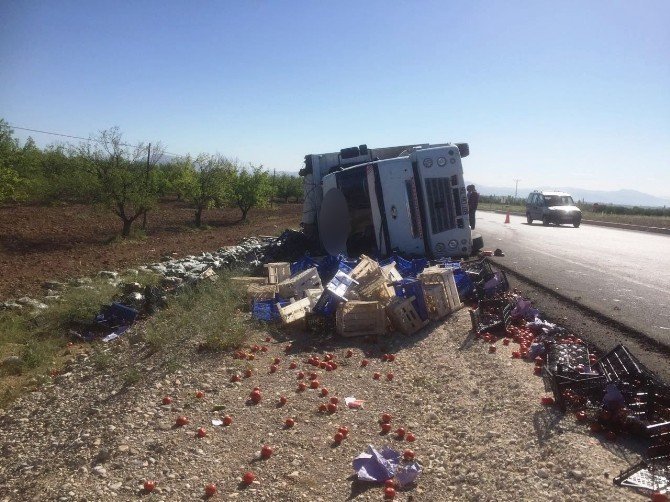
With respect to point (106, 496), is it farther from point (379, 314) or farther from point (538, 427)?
point (379, 314)

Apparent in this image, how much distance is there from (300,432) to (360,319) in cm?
306

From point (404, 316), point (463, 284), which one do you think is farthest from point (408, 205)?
point (404, 316)

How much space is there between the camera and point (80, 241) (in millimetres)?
20047

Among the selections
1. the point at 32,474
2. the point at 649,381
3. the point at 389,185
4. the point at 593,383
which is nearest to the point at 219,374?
the point at 32,474

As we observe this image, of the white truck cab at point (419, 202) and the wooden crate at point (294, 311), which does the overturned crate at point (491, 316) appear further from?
the white truck cab at point (419, 202)

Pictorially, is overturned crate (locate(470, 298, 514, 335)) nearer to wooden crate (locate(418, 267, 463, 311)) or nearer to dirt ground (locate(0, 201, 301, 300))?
wooden crate (locate(418, 267, 463, 311))

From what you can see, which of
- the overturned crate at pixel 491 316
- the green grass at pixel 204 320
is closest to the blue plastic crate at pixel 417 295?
the overturned crate at pixel 491 316

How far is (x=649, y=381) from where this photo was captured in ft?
16.4

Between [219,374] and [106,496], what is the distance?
2.58 m

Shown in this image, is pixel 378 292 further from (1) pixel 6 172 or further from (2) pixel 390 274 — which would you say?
(1) pixel 6 172

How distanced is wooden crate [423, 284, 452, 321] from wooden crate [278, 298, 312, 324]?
2.04m

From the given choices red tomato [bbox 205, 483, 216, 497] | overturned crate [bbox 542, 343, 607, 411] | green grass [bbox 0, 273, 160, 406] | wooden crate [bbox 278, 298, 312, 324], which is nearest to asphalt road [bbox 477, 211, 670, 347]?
overturned crate [bbox 542, 343, 607, 411]

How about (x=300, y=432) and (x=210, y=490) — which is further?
(x=300, y=432)

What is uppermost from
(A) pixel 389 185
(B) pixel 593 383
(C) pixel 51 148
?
(C) pixel 51 148
